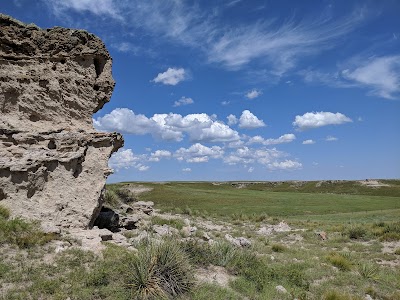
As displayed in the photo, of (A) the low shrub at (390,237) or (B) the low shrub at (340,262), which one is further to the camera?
(A) the low shrub at (390,237)

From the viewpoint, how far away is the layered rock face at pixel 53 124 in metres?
14.4

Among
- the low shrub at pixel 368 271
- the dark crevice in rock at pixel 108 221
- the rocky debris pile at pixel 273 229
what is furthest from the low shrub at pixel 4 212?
the rocky debris pile at pixel 273 229

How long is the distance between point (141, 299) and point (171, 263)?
1.66m

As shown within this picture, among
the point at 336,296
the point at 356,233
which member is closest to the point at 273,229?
the point at 356,233

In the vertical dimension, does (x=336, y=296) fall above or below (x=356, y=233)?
below

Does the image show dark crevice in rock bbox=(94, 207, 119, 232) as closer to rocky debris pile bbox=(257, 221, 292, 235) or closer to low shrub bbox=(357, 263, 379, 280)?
low shrub bbox=(357, 263, 379, 280)

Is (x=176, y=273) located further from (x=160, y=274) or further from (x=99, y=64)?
(x=99, y=64)

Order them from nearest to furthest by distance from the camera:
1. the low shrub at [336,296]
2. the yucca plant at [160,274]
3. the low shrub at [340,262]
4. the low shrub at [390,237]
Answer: the yucca plant at [160,274] → the low shrub at [336,296] → the low shrub at [340,262] → the low shrub at [390,237]

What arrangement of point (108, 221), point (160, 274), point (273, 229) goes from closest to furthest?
point (160, 274)
point (108, 221)
point (273, 229)

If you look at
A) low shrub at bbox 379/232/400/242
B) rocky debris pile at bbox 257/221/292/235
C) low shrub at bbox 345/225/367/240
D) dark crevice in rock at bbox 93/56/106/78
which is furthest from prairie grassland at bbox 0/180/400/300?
Answer: dark crevice in rock at bbox 93/56/106/78

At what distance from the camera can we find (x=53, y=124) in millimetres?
17016

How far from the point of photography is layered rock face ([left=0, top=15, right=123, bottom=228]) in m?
14.4

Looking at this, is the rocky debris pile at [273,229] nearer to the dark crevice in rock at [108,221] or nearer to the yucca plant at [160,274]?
the dark crevice in rock at [108,221]

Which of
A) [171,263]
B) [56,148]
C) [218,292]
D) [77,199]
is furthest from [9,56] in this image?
[218,292]
